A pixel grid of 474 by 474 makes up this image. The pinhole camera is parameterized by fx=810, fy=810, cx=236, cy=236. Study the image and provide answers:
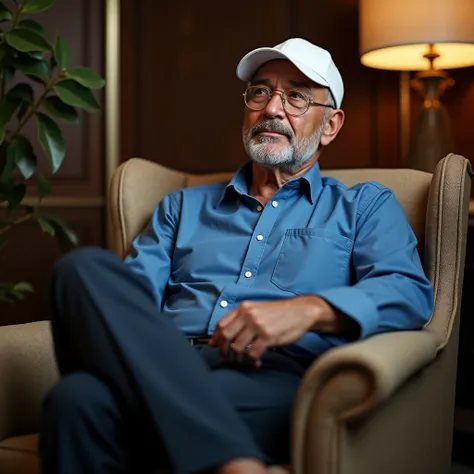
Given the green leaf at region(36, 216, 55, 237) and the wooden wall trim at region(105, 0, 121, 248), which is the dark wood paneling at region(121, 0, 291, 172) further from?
the green leaf at region(36, 216, 55, 237)

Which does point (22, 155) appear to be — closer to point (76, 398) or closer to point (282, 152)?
point (282, 152)

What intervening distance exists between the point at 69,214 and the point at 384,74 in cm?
131

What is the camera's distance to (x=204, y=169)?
3.13 m

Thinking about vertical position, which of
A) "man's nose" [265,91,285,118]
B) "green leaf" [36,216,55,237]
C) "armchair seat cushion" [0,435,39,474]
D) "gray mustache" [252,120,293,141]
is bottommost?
"armchair seat cushion" [0,435,39,474]

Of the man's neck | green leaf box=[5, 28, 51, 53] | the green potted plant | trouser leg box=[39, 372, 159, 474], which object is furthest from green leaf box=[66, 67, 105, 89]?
trouser leg box=[39, 372, 159, 474]

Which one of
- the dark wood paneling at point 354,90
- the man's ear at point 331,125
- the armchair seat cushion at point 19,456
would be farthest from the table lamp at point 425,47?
the armchair seat cushion at point 19,456

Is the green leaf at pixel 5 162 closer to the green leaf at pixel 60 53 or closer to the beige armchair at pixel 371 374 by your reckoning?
the green leaf at pixel 60 53

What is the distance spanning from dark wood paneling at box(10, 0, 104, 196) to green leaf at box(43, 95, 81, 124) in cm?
69

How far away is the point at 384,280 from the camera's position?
1.57m

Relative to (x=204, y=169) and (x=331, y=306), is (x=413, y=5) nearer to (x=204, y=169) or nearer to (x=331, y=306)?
(x=204, y=169)

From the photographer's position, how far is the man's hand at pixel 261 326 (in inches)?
54.9

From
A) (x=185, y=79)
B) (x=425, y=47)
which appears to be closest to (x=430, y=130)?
(x=425, y=47)

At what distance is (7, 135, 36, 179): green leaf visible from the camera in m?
2.42

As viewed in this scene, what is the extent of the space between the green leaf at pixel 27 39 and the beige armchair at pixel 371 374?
49 cm
